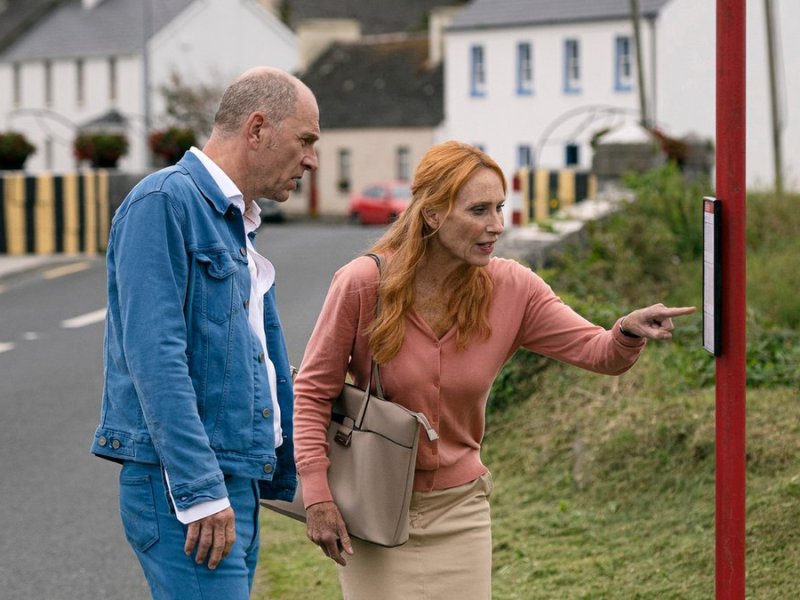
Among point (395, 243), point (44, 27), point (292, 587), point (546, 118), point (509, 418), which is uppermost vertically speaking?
point (44, 27)

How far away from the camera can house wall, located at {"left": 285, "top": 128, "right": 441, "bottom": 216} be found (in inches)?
2382

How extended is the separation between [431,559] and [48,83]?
66.8m

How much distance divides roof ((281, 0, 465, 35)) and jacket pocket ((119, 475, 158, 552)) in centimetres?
7980

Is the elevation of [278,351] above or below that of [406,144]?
below

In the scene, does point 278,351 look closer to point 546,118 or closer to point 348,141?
point 546,118

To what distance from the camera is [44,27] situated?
70562mm

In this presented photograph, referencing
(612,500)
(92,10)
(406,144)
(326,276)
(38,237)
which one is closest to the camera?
(612,500)

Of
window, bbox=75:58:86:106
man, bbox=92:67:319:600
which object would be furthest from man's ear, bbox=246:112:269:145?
window, bbox=75:58:86:106

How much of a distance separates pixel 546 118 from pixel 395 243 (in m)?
49.5

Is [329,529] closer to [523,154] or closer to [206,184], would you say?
[206,184]

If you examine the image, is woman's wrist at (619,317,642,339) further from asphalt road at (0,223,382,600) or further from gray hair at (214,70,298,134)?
gray hair at (214,70,298,134)

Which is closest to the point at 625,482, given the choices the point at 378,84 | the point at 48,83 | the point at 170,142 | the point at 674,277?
the point at 674,277

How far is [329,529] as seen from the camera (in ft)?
12.9

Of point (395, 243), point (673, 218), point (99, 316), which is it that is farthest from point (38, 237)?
point (395, 243)
